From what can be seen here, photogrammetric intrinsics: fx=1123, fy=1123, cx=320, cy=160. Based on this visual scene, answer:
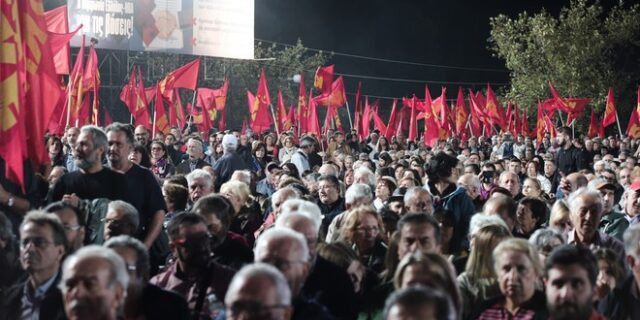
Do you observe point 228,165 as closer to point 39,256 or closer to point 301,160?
point 301,160

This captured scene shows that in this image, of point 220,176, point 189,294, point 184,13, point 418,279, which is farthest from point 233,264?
point 184,13

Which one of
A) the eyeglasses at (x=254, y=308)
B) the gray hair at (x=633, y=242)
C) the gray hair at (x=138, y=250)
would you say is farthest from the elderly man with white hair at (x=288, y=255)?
the gray hair at (x=633, y=242)

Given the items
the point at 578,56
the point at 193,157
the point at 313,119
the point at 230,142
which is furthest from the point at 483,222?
the point at 578,56

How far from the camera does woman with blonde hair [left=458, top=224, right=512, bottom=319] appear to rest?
661 cm

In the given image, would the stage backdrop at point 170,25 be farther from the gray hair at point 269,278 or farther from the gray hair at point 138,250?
the gray hair at point 269,278

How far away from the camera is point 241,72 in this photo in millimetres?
45062

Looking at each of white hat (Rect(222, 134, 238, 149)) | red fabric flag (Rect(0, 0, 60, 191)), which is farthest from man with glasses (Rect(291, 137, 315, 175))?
red fabric flag (Rect(0, 0, 60, 191))

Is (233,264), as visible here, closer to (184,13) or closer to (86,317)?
(86,317)

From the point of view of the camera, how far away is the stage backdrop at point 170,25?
110 feet

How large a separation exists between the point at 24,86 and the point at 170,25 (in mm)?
26644

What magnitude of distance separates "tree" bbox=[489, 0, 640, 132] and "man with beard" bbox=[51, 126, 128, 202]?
Result: 37661 millimetres

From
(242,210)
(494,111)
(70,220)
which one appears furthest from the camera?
(494,111)

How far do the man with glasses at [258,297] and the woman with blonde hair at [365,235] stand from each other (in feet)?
10.9

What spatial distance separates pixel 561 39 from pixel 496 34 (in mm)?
2965
